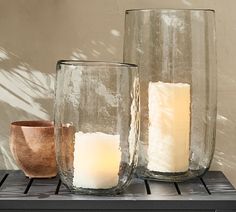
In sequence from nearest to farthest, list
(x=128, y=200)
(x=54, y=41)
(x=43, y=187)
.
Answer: (x=128, y=200) < (x=43, y=187) < (x=54, y=41)

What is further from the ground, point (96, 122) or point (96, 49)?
point (96, 49)

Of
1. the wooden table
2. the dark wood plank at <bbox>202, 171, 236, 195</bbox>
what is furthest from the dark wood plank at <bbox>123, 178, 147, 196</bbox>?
the dark wood plank at <bbox>202, 171, 236, 195</bbox>

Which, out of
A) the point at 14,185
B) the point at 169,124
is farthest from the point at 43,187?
the point at 169,124

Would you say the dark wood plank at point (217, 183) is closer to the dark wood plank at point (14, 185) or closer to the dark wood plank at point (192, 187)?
the dark wood plank at point (192, 187)

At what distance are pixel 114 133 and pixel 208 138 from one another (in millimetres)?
217

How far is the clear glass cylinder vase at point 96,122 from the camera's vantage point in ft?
3.86

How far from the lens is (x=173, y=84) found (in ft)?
4.22

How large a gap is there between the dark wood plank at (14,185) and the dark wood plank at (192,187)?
0.95 ft

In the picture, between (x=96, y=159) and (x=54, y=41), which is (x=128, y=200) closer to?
(x=96, y=159)

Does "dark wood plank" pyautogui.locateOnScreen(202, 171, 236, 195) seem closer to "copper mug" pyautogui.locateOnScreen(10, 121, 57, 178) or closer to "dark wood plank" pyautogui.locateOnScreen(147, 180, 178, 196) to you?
"dark wood plank" pyautogui.locateOnScreen(147, 180, 178, 196)

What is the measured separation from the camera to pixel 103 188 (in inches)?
47.0

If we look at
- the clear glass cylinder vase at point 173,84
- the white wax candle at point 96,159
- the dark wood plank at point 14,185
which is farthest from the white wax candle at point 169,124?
the dark wood plank at point 14,185

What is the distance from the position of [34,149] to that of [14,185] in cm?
8

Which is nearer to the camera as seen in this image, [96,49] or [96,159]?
[96,159]
